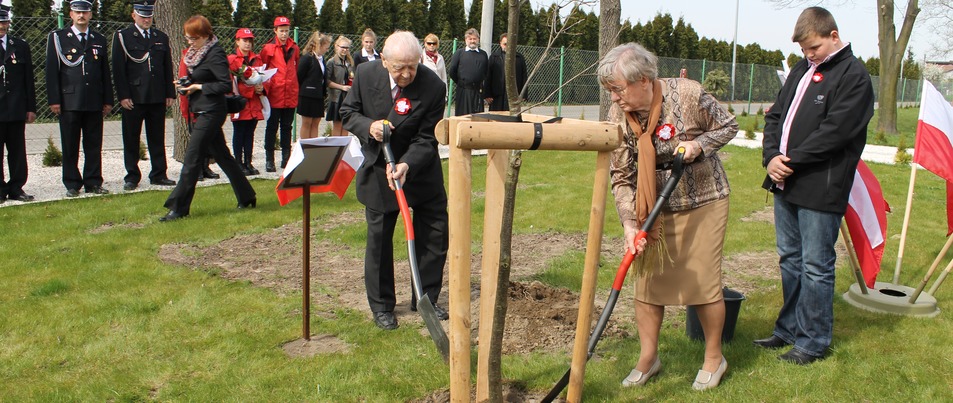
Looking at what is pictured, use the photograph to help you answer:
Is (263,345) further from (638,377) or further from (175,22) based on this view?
(175,22)

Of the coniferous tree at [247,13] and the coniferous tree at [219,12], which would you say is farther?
the coniferous tree at [247,13]

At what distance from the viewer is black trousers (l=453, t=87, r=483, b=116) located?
1262 cm

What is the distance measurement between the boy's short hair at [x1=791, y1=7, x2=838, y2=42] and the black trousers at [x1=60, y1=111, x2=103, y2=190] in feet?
25.5

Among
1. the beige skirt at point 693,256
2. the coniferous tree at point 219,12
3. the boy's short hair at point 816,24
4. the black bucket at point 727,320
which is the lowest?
the black bucket at point 727,320

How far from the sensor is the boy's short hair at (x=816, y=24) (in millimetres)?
4164

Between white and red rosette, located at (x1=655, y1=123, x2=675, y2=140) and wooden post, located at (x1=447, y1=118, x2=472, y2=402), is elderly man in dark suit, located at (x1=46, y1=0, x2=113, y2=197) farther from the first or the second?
white and red rosette, located at (x1=655, y1=123, x2=675, y2=140)

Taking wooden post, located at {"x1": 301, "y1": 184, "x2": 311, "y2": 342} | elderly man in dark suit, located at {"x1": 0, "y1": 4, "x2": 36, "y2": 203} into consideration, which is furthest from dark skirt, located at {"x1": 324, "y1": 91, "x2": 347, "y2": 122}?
wooden post, located at {"x1": 301, "y1": 184, "x2": 311, "y2": 342}

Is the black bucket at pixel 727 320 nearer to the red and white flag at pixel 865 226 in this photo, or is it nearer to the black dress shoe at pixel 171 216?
the red and white flag at pixel 865 226

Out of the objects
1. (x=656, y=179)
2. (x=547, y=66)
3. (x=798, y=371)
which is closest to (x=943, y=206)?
(x=798, y=371)

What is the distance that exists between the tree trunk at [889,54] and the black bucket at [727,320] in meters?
20.6

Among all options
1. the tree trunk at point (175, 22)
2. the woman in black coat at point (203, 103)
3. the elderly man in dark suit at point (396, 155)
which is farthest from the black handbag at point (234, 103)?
the elderly man in dark suit at point (396, 155)

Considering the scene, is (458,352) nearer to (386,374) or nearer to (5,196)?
(386,374)

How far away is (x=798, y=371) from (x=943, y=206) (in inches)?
266

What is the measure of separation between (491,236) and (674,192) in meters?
1.13
